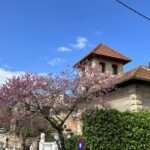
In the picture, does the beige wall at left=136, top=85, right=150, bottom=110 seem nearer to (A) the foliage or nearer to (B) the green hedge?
(A) the foliage

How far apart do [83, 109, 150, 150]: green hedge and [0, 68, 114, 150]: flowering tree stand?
332 cm

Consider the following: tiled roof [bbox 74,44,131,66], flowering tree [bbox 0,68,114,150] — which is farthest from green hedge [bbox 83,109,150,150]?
tiled roof [bbox 74,44,131,66]

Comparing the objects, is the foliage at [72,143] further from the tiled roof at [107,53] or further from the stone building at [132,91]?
the tiled roof at [107,53]

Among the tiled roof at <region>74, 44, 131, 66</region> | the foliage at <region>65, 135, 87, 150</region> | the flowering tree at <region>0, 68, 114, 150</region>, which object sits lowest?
the foliage at <region>65, 135, 87, 150</region>

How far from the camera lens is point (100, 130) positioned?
18906mm

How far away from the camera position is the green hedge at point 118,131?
1859cm

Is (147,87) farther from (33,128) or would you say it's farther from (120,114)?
(33,128)

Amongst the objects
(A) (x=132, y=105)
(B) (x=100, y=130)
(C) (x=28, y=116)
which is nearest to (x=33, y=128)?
(C) (x=28, y=116)

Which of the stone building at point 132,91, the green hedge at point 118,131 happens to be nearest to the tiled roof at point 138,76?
the stone building at point 132,91

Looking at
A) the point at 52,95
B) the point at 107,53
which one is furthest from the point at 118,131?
the point at 107,53

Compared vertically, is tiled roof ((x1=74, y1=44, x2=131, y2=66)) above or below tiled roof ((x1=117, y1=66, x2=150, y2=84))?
above

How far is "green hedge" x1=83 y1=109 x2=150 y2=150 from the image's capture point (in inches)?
732

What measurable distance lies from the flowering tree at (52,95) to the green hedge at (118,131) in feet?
10.9

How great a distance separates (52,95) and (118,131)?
576 centimetres
